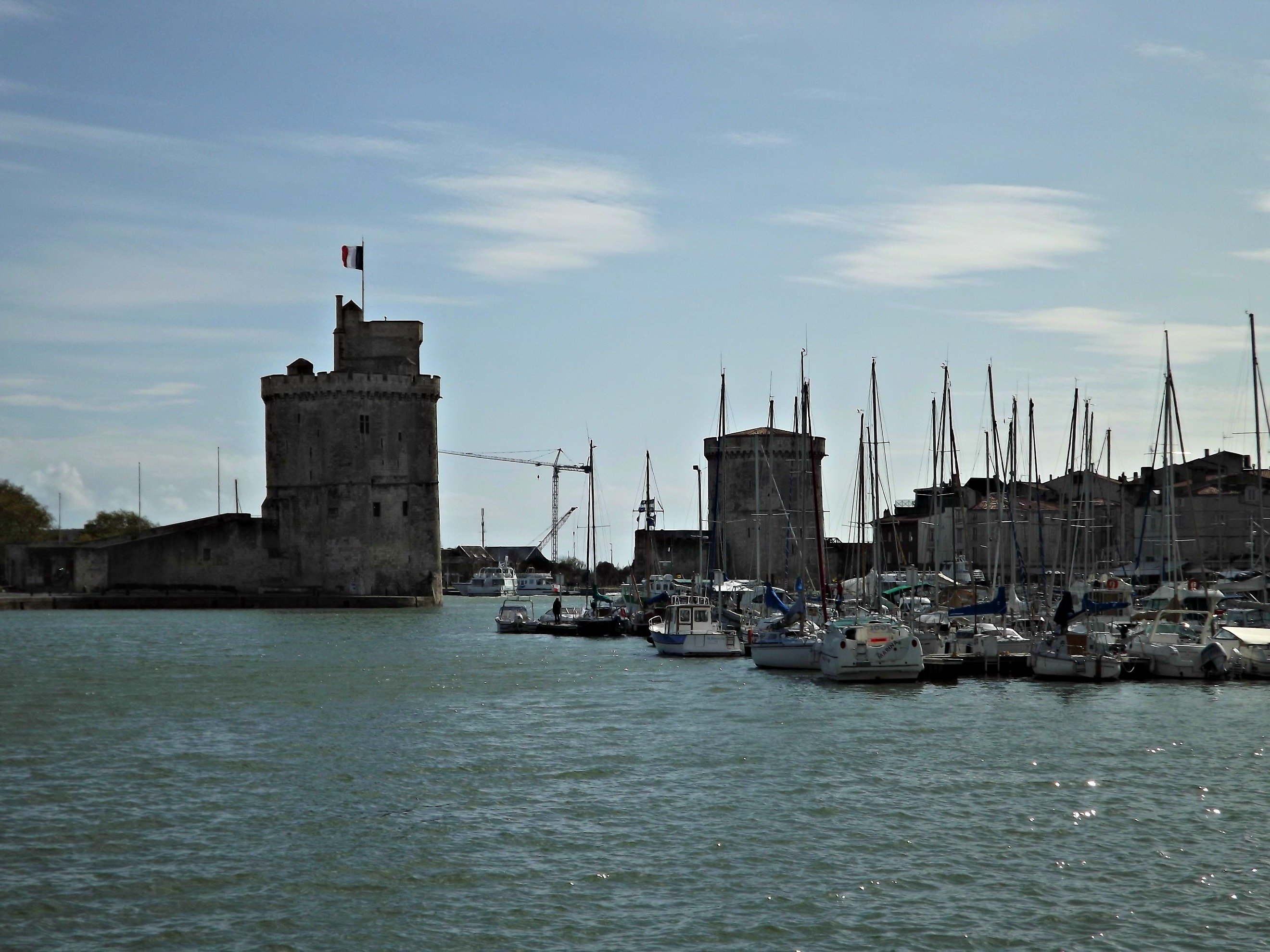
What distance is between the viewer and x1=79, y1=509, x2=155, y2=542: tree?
311 feet

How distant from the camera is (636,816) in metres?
17.0

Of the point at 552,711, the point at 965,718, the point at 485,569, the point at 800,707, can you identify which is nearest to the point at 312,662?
the point at 552,711

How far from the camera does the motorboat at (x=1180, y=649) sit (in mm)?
31453

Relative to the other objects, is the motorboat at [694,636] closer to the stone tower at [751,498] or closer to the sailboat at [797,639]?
the sailboat at [797,639]

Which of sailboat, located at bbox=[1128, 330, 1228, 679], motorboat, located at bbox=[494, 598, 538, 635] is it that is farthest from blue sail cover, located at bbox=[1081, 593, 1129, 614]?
motorboat, located at bbox=[494, 598, 538, 635]

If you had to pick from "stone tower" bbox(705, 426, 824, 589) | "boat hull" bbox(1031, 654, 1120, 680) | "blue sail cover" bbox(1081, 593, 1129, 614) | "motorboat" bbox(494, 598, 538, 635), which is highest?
"stone tower" bbox(705, 426, 824, 589)

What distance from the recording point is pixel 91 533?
311ft

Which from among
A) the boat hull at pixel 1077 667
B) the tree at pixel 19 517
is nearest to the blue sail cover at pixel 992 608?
the boat hull at pixel 1077 667

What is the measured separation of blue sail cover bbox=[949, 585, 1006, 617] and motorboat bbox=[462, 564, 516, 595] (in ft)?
241

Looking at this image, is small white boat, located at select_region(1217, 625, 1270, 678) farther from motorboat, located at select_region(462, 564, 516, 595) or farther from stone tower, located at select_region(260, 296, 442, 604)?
motorboat, located at select_region(462, 564, 516, 595)

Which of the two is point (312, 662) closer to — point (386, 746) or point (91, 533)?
point (386, 746)

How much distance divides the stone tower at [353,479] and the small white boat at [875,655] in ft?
133

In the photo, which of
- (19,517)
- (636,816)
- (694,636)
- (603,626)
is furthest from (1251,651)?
(19,517)

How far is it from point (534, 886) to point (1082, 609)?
77.7ft
